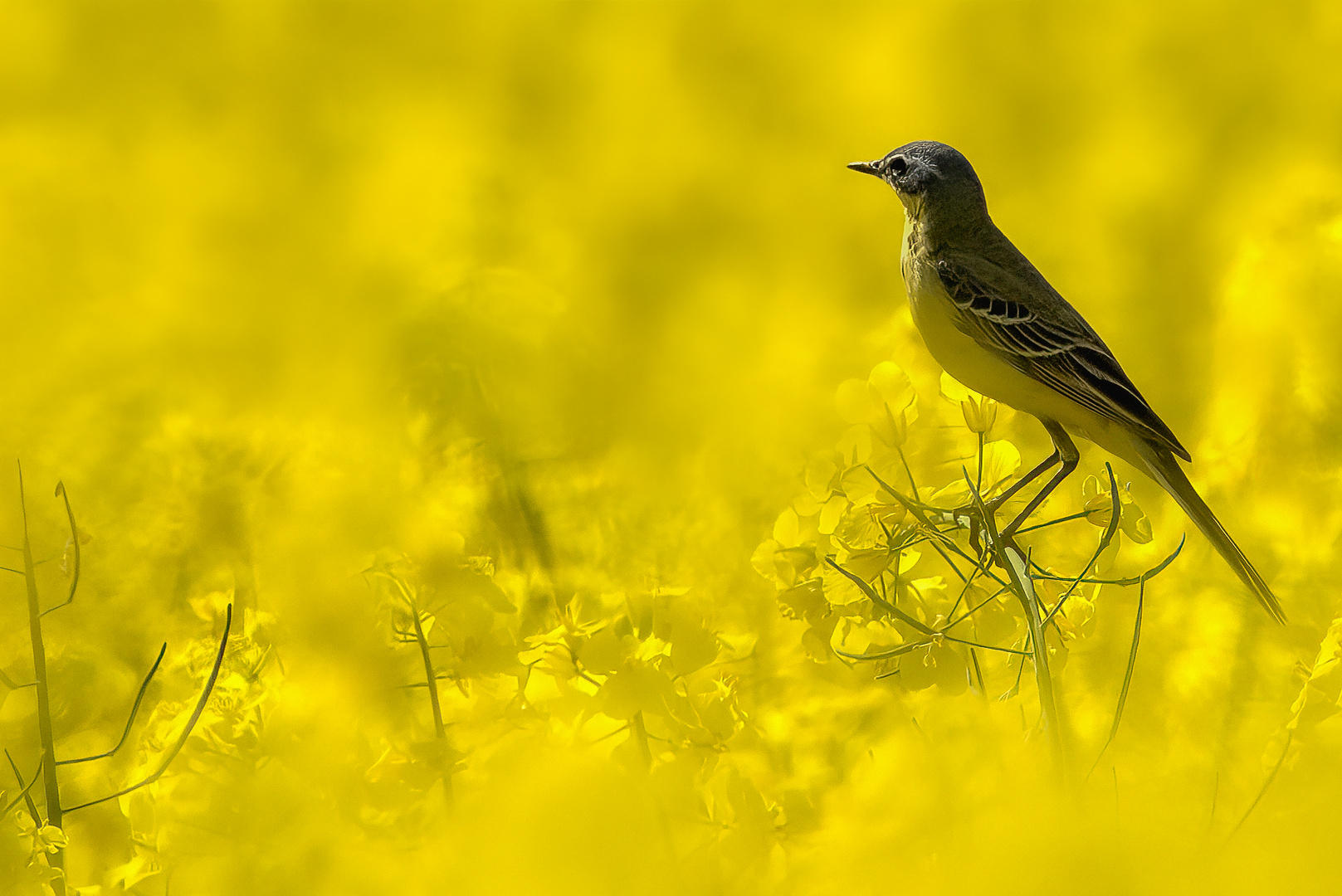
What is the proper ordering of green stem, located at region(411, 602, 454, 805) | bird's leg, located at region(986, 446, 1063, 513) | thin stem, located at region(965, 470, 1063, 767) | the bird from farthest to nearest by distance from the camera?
1. the bird
2. green stem, located at region(411, 602, 454, 805)
3. bird's leg, located at region(986, 446, 1063, 513)
4. thin stem, located at region(965, 470, 1063, 767)

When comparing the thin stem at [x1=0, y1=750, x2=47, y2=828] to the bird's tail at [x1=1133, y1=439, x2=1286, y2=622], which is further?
the bird's tail at [x1=1133, y1=439, x2=1286, y2=622]

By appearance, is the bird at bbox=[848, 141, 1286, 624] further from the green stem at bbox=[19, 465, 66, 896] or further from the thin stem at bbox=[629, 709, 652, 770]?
the green stem at bbox=[19, 465, 66, 896]

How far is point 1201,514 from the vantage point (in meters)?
1.04

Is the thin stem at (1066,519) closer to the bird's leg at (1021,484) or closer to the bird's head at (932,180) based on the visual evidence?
the bird's leg at (1021,484)

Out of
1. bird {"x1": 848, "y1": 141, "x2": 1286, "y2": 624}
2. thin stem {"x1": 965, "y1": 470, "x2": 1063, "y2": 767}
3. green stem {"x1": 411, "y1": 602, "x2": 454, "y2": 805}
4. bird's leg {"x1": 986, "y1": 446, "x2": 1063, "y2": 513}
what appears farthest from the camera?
bird {"x1": 848, "y1": 141, "x2": 1286, "y2": 624}

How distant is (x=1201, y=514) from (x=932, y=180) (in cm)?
45

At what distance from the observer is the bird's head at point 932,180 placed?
1082mm

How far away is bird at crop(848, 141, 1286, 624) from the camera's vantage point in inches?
41.4

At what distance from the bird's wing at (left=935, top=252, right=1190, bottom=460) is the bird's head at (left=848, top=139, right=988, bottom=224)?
0.17ft

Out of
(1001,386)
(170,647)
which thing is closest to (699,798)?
(1001,386)

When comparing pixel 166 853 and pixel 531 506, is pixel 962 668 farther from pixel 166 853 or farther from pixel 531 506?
pixel 166 853

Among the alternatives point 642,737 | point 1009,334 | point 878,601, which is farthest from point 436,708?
point 1009,334

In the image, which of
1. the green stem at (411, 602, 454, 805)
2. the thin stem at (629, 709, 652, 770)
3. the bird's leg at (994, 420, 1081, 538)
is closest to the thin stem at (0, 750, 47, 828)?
the green stem at (411, 602, 454, 805)

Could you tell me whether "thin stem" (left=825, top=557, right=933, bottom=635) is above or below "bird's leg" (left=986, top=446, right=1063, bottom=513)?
below
